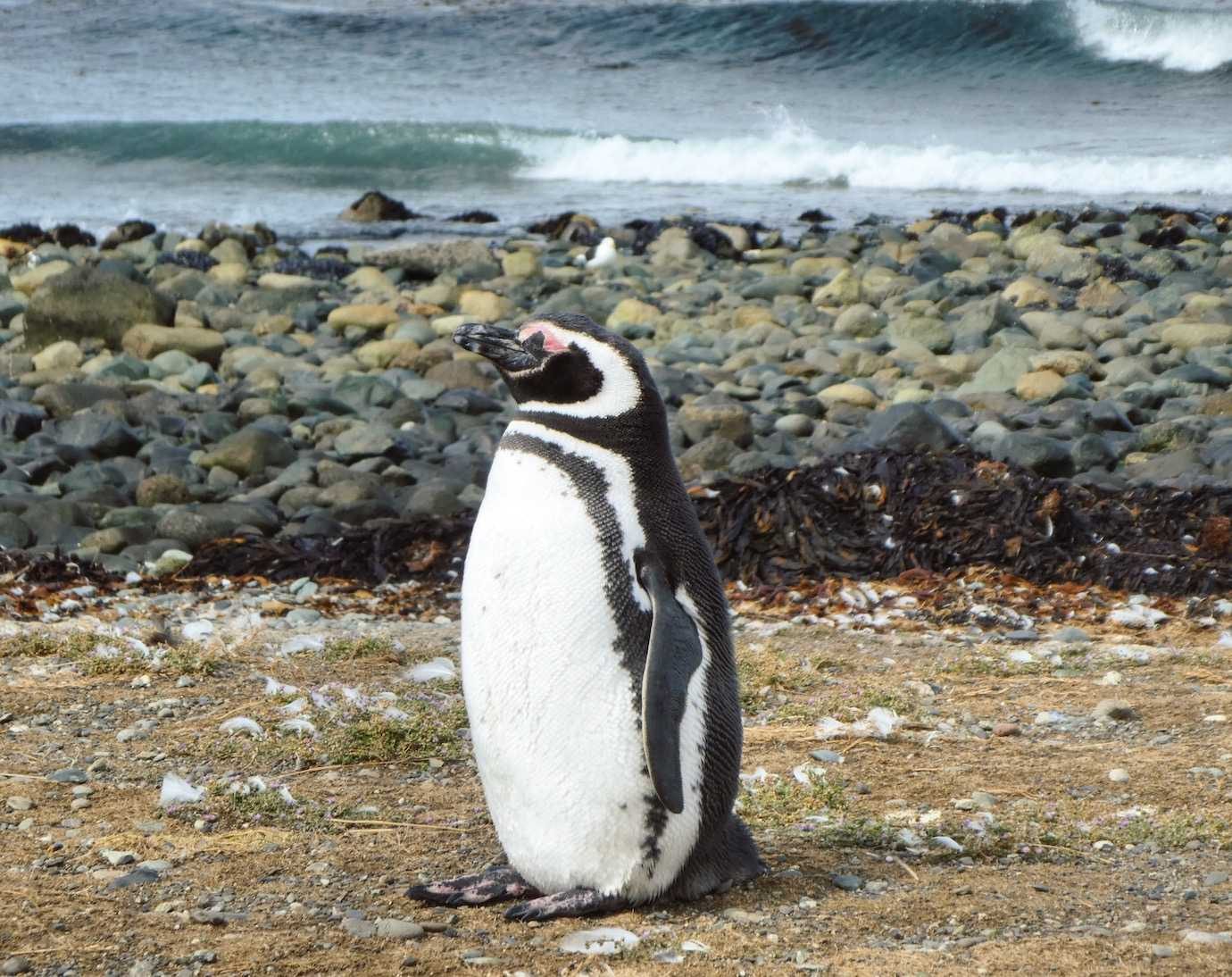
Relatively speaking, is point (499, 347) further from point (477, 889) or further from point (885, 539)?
point (885, 539)

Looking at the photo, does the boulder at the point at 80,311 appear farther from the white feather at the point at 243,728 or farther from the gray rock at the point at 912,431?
the white feather at the point at 243,728

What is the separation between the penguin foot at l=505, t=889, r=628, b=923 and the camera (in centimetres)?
308

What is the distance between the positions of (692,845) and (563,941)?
361 mm

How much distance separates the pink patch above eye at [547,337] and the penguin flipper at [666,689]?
52cm

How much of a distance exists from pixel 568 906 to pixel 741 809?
877mm

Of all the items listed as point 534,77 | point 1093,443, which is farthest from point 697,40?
point 1093,443

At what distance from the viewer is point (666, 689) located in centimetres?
297

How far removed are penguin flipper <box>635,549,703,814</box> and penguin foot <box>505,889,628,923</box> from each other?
10.3 inches

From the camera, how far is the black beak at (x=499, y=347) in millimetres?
3184

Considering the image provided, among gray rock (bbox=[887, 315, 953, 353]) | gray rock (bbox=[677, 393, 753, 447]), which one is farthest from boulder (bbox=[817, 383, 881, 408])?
gray rock (bbox=[887, 315, 953, 353])

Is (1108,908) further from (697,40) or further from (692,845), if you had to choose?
(697,40)

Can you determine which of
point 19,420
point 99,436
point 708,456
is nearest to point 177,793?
point 708,456

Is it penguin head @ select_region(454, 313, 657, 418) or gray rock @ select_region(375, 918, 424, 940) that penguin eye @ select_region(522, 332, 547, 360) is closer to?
penguin head @ select_region(454, 313, 657, 418)

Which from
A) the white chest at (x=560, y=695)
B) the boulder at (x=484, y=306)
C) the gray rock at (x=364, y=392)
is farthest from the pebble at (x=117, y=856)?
the boulder at (x=484, y=306)
